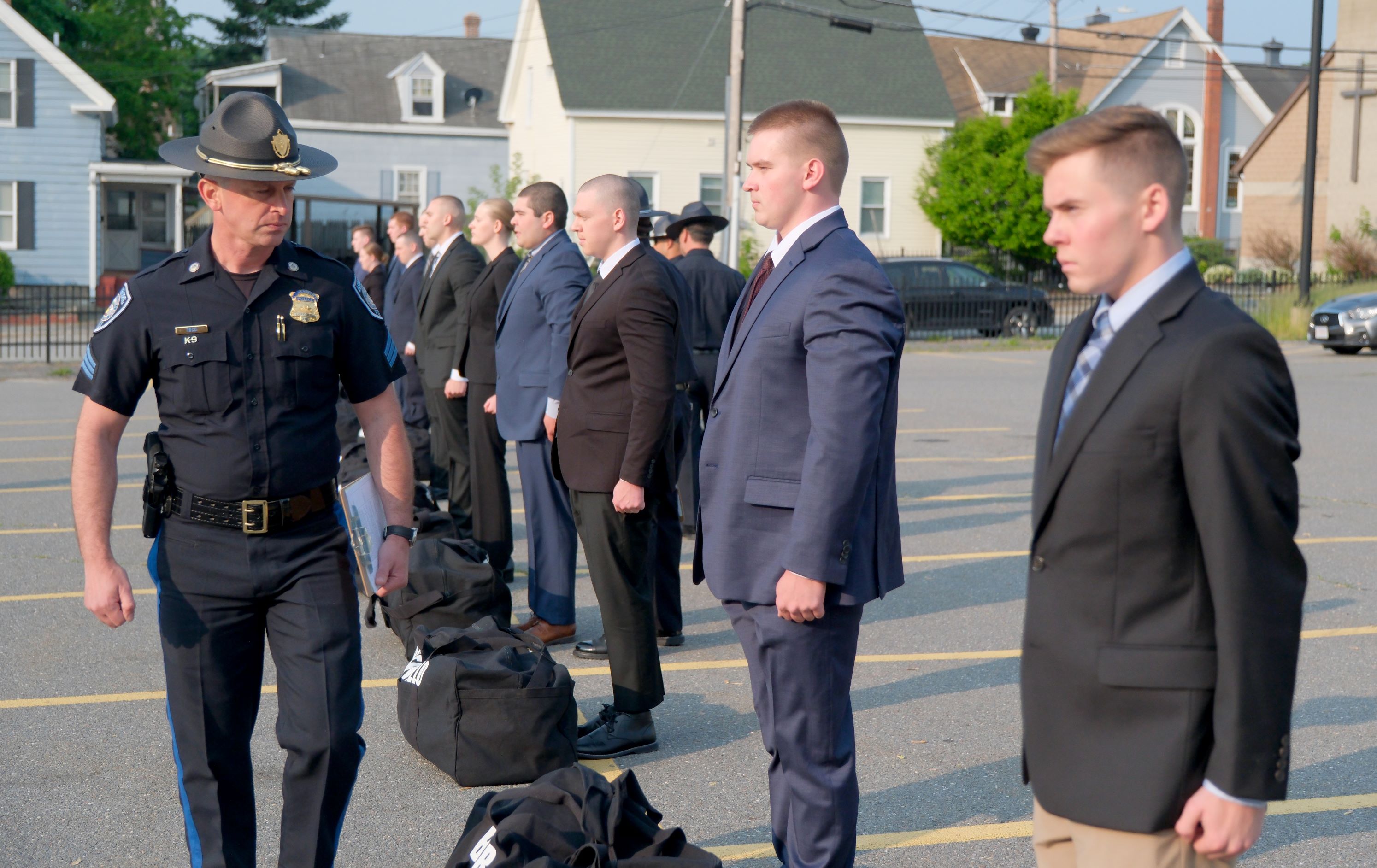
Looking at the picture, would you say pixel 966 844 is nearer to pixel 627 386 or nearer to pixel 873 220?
pixel 627 386

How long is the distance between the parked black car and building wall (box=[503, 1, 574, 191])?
1310 cm

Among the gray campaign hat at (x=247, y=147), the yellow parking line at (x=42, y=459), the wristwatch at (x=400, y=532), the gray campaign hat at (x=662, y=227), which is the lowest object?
the yellow parking line at (x=42, y=459)

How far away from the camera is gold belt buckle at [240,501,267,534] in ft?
11.3

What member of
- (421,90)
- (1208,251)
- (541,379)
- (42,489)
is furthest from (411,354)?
(1208,251)

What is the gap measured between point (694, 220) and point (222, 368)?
5560 mm

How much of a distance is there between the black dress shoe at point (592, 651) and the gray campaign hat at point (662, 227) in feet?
10.9

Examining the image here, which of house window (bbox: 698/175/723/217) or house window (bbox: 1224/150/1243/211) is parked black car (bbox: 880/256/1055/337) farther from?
house window (bbox: 1224/150/1243/211)

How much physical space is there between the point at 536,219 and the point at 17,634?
3.35m

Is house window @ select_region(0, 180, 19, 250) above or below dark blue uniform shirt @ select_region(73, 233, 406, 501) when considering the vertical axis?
above

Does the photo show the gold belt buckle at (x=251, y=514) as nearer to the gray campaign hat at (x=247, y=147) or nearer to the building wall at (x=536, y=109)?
the gray campaign hat at (x=247, y=147)

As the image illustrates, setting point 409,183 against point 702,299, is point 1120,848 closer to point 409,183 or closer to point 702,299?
point 702,299

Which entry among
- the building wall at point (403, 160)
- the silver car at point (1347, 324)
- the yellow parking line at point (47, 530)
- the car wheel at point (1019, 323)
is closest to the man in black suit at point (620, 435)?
the yellow parking line at point (47, 530)

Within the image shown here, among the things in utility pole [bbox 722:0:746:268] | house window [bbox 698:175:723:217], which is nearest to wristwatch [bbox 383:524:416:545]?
utility pole [bbox 722:0:746:268]

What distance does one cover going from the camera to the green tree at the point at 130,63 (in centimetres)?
4509
